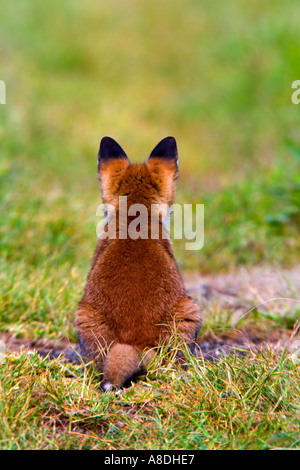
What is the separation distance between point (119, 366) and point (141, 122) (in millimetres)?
8142

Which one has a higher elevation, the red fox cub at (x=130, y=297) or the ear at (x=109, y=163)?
the ear at (x=109, y=163)

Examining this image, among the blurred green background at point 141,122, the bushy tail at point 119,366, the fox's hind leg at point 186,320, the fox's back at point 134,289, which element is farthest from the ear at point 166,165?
the blurred green background at point 141,122

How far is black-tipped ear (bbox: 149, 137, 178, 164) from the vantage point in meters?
3.86

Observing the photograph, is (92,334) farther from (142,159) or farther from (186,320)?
(142,159)

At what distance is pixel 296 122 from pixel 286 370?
22.0 ft

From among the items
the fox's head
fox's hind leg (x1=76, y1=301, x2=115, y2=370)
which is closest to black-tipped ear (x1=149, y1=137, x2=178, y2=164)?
the fox's head

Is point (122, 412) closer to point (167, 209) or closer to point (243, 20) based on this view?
point (167, 209)

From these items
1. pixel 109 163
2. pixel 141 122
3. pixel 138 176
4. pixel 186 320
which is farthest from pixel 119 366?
pixel 141 122

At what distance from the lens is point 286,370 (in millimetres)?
3275

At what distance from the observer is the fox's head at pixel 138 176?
3643 mm

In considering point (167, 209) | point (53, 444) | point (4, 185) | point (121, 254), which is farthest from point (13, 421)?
point (4, 185)

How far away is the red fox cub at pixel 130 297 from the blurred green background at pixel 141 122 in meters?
0.93

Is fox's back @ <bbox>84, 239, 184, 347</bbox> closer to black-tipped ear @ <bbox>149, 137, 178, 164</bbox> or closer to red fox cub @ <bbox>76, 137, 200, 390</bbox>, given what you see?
red fox cub @ <bbox>76, 137, 200, 390</bbox>

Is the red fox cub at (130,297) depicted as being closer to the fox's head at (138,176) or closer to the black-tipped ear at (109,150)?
the fox's head at (138,176)
